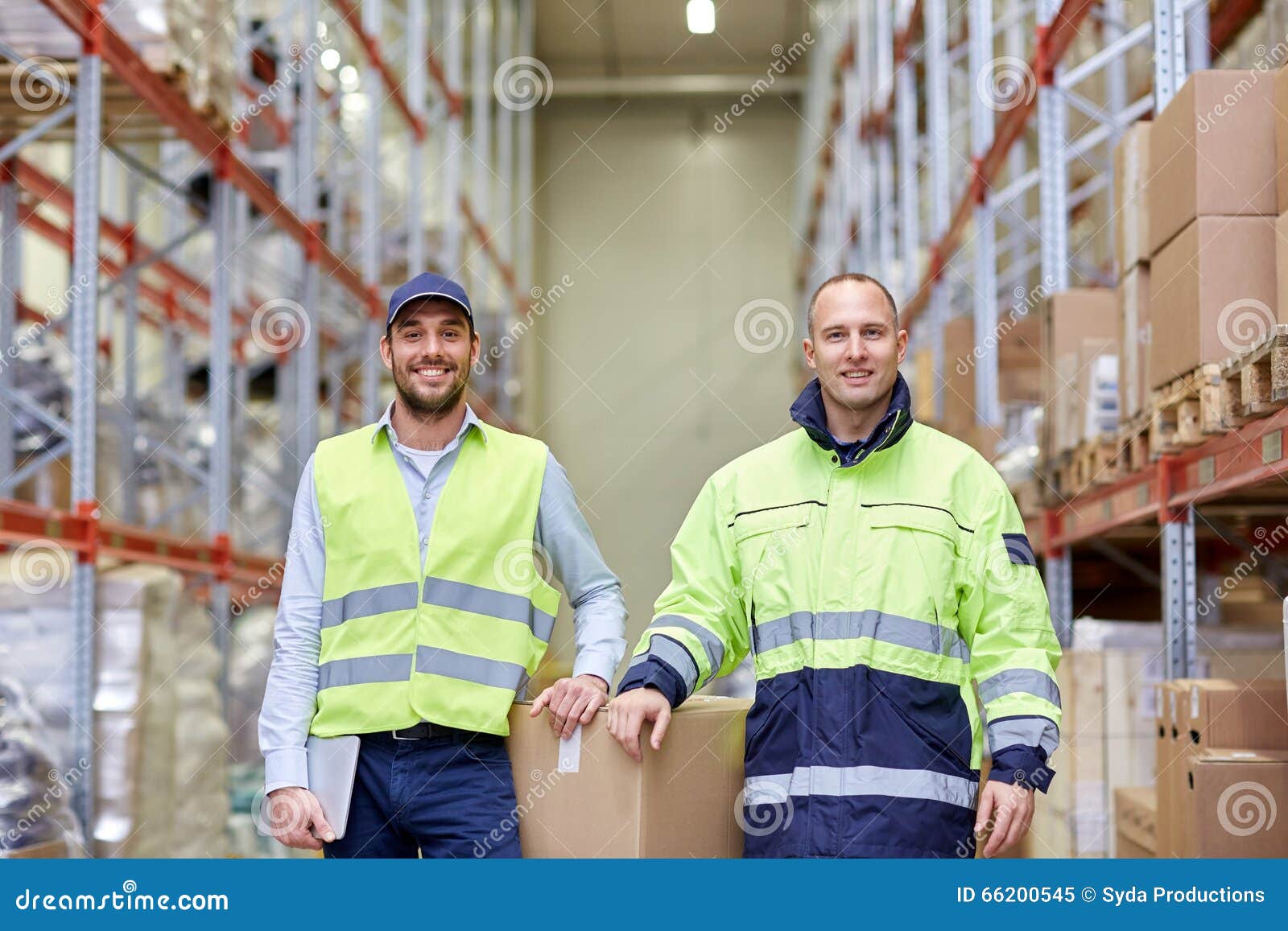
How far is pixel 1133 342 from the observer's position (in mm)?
5094

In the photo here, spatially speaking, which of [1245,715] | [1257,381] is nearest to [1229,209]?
[1257,381]

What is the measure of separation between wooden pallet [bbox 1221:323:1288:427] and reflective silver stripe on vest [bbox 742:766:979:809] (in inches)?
60.1

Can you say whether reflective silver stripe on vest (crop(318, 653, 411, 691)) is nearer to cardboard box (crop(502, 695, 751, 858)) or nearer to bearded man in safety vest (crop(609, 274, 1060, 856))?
cardboard box (crop(502, 695, 751, 858))

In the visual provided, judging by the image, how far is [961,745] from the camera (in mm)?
2617

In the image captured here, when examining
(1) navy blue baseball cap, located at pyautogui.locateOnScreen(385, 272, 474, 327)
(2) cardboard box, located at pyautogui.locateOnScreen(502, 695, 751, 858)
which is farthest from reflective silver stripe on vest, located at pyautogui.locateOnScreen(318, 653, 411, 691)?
(1) navy blue baseball cap, located at pyautogui.locateOnScreen(385, 272, 474, 327)

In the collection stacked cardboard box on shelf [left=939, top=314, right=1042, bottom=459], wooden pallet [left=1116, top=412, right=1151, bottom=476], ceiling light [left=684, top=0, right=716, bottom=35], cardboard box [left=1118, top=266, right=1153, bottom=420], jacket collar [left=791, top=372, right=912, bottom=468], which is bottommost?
jacket collar [left=791, top=372, right=912, bottom=468]

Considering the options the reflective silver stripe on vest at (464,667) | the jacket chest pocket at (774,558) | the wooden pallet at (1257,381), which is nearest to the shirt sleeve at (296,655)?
the reflective silver stripe on vest at (464,667)

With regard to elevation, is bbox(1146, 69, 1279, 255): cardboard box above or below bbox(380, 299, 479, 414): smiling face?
above

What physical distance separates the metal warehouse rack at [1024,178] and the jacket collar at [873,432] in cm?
138

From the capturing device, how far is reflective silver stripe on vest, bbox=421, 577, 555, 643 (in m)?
2.84

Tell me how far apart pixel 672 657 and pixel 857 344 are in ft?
2.28

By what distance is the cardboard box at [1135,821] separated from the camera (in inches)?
181

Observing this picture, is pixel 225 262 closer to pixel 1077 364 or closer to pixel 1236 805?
pixel 1077 364

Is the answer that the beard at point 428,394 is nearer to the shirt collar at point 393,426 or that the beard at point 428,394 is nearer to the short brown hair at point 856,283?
the shirt collar at point 393,426
